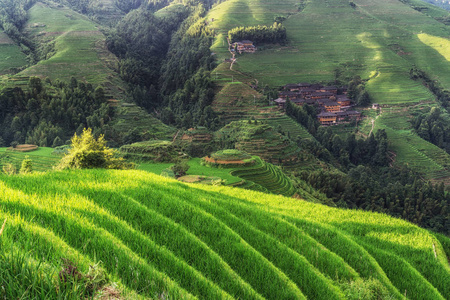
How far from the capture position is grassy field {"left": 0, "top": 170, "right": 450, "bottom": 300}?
263cm

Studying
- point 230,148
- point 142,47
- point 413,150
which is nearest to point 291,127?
point 230,148

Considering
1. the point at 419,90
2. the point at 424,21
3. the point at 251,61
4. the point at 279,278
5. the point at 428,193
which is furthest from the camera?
the point at 424,21

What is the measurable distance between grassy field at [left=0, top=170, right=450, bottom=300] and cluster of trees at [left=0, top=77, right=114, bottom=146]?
40.0m

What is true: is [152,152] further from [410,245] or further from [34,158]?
[410,245]

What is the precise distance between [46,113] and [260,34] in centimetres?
6528

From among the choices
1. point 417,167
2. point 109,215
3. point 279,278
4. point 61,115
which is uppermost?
point 109,215

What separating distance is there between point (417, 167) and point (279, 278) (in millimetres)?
58779

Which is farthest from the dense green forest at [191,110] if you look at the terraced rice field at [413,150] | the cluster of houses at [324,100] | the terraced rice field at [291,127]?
the terraced rice field at [291,127]

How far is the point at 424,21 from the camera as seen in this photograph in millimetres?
104250

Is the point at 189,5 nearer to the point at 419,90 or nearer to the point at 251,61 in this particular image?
the point at 251,61

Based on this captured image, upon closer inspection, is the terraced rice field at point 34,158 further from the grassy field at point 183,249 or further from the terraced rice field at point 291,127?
the terraced rice field at point 291,127

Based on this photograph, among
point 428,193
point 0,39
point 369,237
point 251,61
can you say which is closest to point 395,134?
point 428,193

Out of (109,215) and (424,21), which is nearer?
(109,215)

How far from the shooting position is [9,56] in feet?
210
